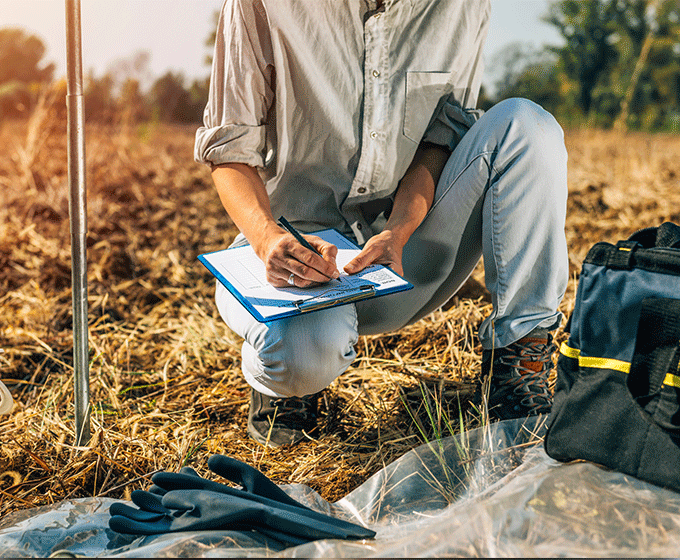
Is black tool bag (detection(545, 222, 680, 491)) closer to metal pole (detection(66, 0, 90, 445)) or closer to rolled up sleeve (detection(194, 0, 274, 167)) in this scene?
rolled up sleeve (detection(194, 0, 274, 167))

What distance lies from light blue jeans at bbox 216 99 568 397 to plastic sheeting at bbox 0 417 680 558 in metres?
0.28

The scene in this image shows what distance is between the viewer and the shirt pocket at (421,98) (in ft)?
4.91

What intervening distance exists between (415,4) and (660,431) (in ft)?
3.69

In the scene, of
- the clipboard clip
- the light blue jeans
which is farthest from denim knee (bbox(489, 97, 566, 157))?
the clipboard clip

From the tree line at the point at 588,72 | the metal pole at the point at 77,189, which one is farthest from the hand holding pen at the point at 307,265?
the tree line at the point at 588,72

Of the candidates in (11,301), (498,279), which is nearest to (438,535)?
(498,279)

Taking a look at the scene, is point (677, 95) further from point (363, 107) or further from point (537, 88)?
point (363, 107)

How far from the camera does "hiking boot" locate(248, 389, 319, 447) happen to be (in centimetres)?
145

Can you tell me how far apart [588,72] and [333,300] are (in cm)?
901

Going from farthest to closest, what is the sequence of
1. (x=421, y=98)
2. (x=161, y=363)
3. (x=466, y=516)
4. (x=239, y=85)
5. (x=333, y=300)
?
(x=161, y=363) < (x=421, y=98) < (x=239, y=85) < (x=333, y=300) < (x=466, y=516)


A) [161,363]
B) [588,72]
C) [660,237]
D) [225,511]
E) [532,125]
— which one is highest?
[588,72]

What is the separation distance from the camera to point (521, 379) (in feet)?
4.44

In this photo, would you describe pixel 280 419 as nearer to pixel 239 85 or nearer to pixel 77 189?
pixel 77 189

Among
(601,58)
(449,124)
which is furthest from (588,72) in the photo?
(449,124)
